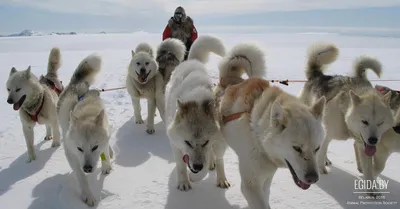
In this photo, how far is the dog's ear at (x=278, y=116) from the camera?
185cm

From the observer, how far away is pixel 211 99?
2.58 metres

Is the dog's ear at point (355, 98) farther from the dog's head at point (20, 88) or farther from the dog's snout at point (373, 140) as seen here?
the dog's head at point (20, 88)

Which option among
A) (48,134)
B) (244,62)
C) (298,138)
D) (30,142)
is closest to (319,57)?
(244,62)

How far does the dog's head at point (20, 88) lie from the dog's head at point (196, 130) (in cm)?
229

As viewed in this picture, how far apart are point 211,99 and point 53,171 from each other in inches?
79.0

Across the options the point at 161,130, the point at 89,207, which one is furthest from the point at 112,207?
the point at 161,130

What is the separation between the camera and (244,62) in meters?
3.23

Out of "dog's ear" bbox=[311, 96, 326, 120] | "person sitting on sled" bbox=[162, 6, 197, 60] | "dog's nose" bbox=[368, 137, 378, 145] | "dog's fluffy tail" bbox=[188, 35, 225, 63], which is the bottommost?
"dog's nose" bbox=[368, 137, 378, 145]

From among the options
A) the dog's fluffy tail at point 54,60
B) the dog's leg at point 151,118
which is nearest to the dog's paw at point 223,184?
the dog's leg at point 151,118

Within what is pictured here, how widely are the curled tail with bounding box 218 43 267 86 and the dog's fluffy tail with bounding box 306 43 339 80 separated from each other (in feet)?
2.86

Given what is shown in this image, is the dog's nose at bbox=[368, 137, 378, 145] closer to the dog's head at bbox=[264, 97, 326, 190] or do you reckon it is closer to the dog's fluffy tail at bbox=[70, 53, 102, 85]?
the dog's head at bbox=[264, 97, 326, 190]

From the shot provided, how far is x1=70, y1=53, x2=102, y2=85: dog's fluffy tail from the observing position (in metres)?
3.80

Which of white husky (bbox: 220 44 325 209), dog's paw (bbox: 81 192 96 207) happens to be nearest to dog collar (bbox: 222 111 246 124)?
white husky (bbox: 220 44 325 209)

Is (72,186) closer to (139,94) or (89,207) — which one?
(89,207)
